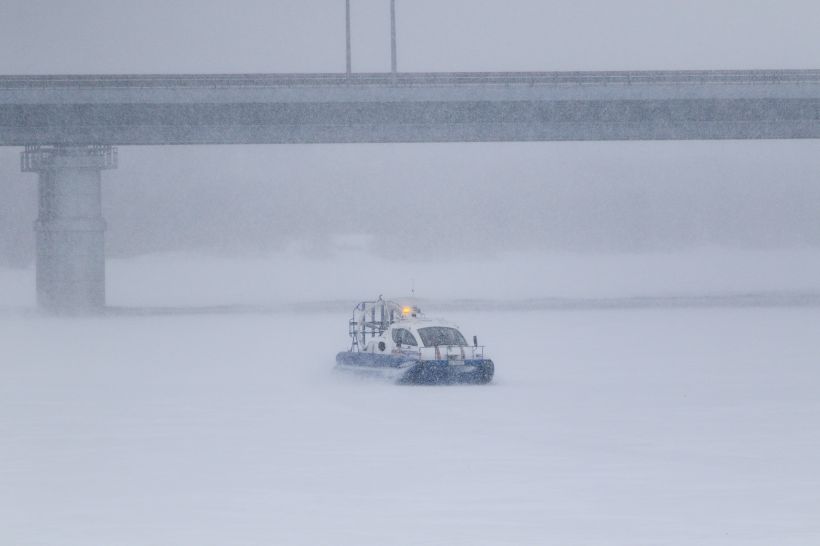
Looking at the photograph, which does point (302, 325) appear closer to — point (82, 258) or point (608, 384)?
point (82, 258)

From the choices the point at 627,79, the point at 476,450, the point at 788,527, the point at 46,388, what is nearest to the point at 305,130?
the point at 627,79

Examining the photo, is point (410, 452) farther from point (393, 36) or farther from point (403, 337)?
point (393, 36)

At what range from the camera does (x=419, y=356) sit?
28781mm

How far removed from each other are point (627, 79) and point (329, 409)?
35.0m

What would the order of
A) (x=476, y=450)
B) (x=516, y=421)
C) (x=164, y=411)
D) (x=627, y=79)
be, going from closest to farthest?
(x=476, y=450), (x=516, y=421), (x=164, y=411), (x=627, y=79)

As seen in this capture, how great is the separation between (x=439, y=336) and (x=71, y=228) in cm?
3553

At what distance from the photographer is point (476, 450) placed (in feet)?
60.5

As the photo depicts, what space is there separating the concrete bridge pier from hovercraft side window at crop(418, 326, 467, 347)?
35196 mm

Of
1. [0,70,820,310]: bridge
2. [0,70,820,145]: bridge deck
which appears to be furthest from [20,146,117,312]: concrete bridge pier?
[0,70,820,145]: bridge deck

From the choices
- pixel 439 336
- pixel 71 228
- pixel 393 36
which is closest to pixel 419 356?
pixel 439 336

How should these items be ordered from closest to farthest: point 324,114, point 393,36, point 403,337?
point 403,337
point 324,114
point 393,36

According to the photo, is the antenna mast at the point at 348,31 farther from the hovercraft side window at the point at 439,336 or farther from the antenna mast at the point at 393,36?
the hovercraft side window at the point at 439,336

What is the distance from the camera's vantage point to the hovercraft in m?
28.3

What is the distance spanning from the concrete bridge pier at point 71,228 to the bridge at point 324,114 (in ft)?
0.18
